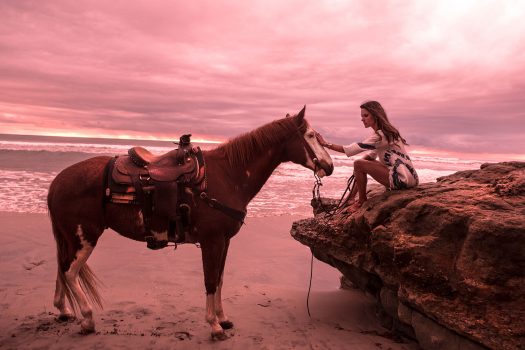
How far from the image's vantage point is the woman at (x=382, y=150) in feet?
14.2

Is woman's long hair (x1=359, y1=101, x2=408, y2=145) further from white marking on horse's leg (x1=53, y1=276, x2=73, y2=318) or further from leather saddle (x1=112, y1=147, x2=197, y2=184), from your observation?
white marking on horse's leg (x1=53, y1=276, x2=73, y2=318)

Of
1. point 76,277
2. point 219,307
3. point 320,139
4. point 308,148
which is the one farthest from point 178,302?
point 320,139

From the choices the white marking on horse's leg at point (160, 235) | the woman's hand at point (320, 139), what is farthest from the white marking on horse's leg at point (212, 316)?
the woman's hand at point (320, 139)

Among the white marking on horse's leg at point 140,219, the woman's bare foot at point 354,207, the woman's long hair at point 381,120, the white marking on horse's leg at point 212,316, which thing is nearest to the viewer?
the white marking on horse's leg at point 140,219

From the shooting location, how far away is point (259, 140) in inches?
164

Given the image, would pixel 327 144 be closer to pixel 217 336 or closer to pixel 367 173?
pixel 367 173

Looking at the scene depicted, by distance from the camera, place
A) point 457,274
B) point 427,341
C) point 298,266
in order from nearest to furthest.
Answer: point 457,274 < point 427,341 < point 298,266

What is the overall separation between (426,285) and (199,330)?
2.66 meters

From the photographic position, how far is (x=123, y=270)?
6543 millimetres

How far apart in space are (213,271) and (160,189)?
1.08 metres

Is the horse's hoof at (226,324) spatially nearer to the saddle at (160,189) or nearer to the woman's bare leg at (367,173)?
the saddle at (160,189)

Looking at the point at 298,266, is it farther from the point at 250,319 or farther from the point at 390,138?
the point at 390,138

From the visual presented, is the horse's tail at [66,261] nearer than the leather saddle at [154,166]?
No

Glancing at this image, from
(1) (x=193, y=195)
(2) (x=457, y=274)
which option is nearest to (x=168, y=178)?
(1) (x=193, y=195)
